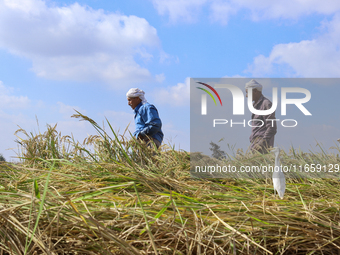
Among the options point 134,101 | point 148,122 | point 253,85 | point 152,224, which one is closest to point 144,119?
point 148,122

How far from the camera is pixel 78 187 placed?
1.72m

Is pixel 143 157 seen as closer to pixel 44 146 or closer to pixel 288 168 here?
pixel 44 146

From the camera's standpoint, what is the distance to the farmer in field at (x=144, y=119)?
3644mm

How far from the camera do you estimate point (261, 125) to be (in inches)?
127

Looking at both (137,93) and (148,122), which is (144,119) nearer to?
(148,122)

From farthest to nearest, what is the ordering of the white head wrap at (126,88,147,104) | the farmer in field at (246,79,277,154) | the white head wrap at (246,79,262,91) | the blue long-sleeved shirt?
1. the white head wrap at (126,88,147,104)
2. the blue long-sleeved shirt
3. the white head wrap at (246,79,262,91)
4. the farmer in field at (246,79,277,154)

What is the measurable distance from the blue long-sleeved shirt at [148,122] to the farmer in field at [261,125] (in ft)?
3.80

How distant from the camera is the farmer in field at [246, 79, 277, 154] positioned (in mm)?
3182

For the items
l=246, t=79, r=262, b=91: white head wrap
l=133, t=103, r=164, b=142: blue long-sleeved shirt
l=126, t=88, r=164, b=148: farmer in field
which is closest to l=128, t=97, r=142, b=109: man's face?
l=126, t=88, r=164, b=148: farmer in field

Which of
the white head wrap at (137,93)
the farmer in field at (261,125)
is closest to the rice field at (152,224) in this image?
the farmer in field at (261,125)

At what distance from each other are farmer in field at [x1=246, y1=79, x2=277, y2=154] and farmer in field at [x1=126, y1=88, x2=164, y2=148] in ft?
3.83

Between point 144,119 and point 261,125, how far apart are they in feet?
4.99

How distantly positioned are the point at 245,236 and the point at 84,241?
0.68m

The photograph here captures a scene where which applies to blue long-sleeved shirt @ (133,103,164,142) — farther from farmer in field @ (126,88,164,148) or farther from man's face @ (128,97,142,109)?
man's face @ (128,97,142,109)
